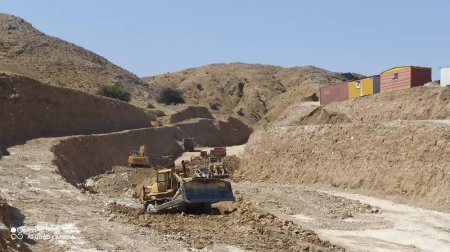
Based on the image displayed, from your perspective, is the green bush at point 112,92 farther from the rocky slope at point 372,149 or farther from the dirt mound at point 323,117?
the rocky slope at point 372,149

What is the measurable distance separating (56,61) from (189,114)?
60.2 ft

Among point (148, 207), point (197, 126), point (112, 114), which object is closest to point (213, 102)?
point (197, 126)

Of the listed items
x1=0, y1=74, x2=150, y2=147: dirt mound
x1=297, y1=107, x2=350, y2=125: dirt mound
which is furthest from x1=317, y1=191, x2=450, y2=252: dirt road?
x1=0, y1=74, x2=150, y2=147: dirt mound

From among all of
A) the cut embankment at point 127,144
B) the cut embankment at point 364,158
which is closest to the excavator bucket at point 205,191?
the cut embankment at point 364,158

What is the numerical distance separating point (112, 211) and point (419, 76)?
24.7 m

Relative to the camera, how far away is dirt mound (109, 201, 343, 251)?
562 inches

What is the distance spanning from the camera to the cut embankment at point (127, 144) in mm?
33656

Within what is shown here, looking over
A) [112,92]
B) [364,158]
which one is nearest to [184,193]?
[364,158]

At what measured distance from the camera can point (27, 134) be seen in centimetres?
3603

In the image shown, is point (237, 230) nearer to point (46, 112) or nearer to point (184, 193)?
point (184, 193)

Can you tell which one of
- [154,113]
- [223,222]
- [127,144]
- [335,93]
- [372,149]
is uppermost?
[335,93]

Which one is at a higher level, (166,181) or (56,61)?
(56,61)

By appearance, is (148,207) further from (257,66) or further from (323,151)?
(257,66)

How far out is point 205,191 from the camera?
61.3 ft
